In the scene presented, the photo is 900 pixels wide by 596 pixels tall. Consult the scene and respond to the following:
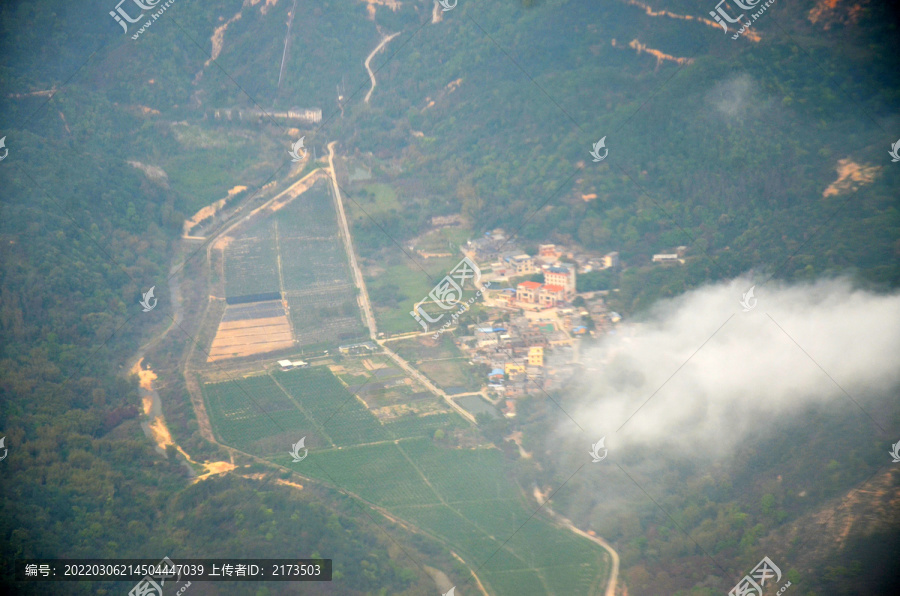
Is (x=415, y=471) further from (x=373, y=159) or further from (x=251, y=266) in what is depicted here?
(x=373, y=159)

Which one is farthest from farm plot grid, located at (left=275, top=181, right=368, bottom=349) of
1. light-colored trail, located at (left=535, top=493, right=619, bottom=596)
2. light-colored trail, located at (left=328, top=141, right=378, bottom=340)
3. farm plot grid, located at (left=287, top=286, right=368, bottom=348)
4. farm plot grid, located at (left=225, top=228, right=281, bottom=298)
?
light-colored trail, located at (left=535, top=493, right=619, bottom=596)

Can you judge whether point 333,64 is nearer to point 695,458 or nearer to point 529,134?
point 529,134

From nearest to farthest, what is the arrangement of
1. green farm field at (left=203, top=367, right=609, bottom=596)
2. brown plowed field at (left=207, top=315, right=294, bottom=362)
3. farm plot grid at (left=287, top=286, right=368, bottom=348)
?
green farm field at (left=203, top=367, right=609, bottom=596), brown plowed field at (left=207, top=315, right=294, bottom=362), farm plot grid at (left=287, top=286, right=368, bottom=348)

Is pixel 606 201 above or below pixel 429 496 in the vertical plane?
above

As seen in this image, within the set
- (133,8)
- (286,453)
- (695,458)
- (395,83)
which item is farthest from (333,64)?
(695,458)

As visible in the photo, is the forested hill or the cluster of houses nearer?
the forested hill

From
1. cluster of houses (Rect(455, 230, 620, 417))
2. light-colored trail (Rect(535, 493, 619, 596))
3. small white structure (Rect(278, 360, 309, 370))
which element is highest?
cluster of houses (Rect(455, 230, 620, 417))

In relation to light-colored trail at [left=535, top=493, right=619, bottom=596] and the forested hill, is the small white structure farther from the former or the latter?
light-colored trail at [left=535, top=493, right=619, bottom=596]

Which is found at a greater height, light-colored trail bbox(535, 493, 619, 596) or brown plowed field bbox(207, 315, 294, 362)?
brown plowed field bbox(207, 315, 294, 362)
